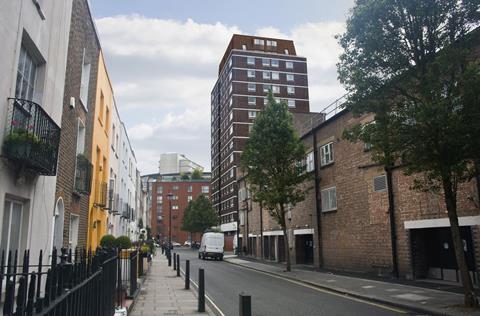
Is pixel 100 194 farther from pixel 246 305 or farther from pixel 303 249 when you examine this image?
pixel 303 249

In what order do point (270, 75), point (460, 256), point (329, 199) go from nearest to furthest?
point (460, 256) → point (329, 199) → point (270, 75)

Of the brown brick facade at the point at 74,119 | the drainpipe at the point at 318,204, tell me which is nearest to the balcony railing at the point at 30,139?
the brown brick facade at the point at 74,119

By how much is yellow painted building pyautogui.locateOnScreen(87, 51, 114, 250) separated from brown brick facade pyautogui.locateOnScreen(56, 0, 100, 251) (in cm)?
149

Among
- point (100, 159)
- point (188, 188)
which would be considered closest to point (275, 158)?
point (100, 159)

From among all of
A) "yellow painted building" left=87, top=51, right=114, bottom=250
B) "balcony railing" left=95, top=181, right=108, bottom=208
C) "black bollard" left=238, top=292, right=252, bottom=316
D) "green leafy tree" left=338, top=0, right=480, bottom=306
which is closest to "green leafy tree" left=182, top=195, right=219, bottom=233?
"yellow painted building" left=87, top=51, right=114, bottom=250

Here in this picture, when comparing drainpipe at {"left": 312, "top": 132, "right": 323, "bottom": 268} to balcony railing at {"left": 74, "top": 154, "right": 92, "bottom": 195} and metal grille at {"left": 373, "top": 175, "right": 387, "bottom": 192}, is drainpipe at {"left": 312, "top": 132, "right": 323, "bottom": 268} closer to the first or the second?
metal grille at {"left": 373, "top": 175, "right": 387, "bottom": 192}

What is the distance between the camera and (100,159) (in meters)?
19.3

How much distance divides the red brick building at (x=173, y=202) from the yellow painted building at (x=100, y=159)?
314 feet

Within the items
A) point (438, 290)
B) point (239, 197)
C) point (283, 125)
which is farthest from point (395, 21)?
point (239, 197)

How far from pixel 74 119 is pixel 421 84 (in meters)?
10.2

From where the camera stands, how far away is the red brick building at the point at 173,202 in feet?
381

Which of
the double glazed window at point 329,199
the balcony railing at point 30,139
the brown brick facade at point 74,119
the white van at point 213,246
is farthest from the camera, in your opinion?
the white van at point 213,246

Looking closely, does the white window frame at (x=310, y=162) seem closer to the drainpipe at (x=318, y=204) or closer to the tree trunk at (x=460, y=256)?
the drainpipe at (x=318, y=204)

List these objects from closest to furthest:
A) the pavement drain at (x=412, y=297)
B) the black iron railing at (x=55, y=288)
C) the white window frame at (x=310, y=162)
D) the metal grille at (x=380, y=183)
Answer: the black iron railing at (x=55, y=288) < the pavement drain at (x=412, y=297) < the metal grille at (x=380, y=183) < the white window frame at (x=310, y=162)
